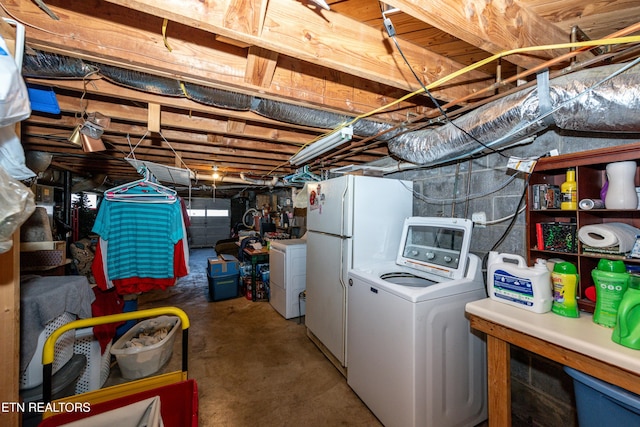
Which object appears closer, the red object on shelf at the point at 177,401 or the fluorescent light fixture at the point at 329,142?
the red object on shelf at the point at 177,401

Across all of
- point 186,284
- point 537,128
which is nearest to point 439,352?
point 537,128

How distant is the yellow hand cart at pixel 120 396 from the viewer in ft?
3.34

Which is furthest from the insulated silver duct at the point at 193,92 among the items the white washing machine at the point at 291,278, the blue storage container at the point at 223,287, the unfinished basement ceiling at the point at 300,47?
the blue storage container at the point at 223,287

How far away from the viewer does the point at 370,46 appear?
1.31 m

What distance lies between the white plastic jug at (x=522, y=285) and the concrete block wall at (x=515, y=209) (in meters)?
0.48

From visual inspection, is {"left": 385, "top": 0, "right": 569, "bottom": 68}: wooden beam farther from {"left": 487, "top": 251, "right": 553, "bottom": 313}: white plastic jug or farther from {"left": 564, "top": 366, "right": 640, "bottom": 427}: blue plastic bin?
{"left": 564, "top": 366, "right": 640, "bottom": 427}: blue plastic bin

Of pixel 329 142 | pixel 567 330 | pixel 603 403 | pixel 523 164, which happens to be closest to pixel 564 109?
pixel 523 164

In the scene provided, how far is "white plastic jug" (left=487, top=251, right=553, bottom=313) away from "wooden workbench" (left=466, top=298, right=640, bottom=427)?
0.15 ft

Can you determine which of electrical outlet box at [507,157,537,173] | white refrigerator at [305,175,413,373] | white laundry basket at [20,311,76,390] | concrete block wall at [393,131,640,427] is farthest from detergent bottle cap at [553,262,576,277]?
white laundry basket at [20,311,76,390]

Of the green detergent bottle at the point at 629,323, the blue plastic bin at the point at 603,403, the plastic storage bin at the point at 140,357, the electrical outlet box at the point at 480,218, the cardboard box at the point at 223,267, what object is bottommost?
the plastic storage bin at the point at 140,357

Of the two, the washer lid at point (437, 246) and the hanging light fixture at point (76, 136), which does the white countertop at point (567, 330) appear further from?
the hanging light fixture at point (76, 136)

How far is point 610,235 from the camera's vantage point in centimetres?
129

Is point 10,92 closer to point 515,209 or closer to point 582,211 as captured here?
point 582,211

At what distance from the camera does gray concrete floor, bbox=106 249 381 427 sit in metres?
1.93
